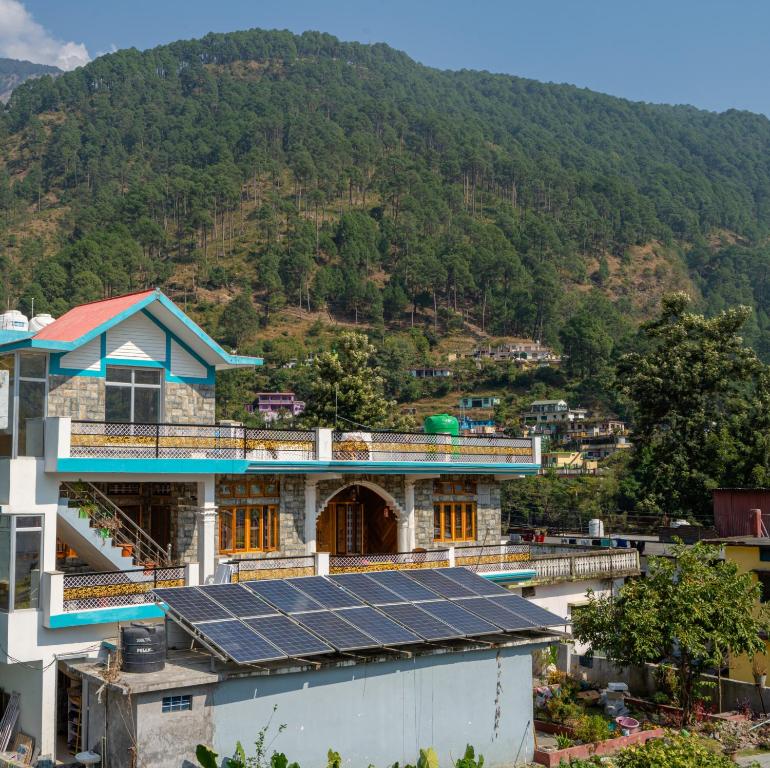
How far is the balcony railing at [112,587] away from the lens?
20594 millimetres

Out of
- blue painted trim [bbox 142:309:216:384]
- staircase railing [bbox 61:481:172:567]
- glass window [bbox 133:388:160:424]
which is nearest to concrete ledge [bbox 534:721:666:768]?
staircase railing [bbox 61:481:172:567]

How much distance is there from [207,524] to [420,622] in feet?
20.7

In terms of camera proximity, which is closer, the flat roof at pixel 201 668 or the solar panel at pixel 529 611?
the flat roof at pixel 201 668

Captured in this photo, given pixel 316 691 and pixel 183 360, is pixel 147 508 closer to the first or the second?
pixel 183 360

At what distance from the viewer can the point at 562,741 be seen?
20609mm

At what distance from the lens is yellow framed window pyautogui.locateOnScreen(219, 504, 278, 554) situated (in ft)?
81.8

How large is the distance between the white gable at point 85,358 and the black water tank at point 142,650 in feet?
27.9

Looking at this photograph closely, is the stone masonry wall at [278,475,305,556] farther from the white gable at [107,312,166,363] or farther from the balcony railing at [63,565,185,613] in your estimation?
the white gable at [107,312,166,363]

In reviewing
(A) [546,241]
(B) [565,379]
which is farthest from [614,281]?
(B) [565,379]

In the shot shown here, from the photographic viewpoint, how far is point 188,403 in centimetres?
2584

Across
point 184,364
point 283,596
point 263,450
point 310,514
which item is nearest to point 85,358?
point 184,364

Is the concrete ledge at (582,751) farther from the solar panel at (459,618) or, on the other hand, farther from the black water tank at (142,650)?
the black water tank at (142,650)

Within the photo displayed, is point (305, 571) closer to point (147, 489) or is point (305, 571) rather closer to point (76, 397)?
point (147, 489)

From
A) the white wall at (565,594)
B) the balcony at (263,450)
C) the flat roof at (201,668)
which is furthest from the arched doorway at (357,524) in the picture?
the flat roof at (201,668)
